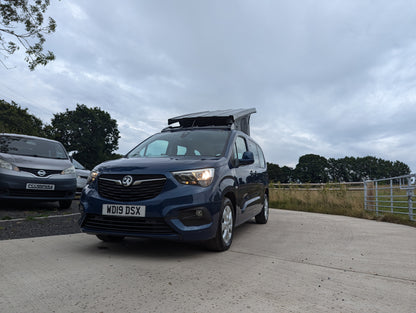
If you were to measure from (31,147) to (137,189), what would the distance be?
5.33m

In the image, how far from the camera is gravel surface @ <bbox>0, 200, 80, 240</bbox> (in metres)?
4.89

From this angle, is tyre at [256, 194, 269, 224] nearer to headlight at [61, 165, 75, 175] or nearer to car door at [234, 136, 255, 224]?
car door at [234, 136, 255, 224]

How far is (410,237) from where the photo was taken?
543 cm

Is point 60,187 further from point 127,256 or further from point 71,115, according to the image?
point 71,115

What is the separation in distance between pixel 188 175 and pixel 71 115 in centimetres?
4875

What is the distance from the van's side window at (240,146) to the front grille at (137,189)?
64.9 inches

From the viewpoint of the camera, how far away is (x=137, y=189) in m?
3.53

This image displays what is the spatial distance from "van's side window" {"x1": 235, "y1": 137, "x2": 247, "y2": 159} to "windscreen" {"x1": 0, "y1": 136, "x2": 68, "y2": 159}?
4.96 metres

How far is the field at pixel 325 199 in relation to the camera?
10.5 metres

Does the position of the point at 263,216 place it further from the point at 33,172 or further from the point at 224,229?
the point at 33,172

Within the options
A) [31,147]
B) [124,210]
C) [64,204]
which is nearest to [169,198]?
[124,210]

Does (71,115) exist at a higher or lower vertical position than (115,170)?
higher

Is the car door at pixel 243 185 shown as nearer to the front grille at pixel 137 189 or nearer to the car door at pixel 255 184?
the car door at pixel 255 184

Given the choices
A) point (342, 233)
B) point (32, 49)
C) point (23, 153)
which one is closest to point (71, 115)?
point (32, 49)
